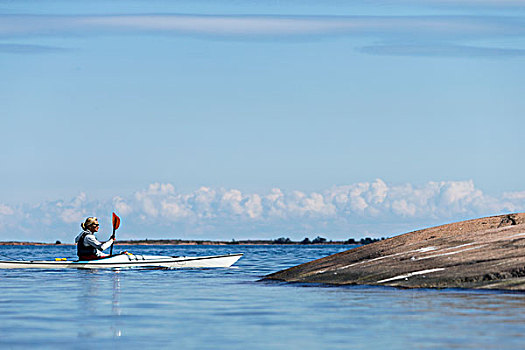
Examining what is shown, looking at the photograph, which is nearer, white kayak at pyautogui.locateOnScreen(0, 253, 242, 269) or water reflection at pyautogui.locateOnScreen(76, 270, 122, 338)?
water reflection at pyautogui.locateOnScreen(76, 270, 122, 338)

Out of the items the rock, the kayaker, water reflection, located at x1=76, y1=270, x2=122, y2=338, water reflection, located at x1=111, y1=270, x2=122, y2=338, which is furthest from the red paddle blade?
the rock

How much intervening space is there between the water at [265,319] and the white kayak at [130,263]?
1300cm

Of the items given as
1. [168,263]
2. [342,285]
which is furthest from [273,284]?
[168,263]

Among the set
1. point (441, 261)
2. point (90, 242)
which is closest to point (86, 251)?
point (90, 242)

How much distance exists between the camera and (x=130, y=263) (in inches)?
1340

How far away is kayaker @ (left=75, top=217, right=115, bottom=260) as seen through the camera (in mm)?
32812

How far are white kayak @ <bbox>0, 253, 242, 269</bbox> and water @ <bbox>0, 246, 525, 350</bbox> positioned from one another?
13003 millimetres

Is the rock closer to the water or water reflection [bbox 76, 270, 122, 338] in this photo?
the water

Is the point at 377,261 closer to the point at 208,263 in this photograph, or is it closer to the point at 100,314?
the point at 100,314

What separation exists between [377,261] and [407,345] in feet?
34.4

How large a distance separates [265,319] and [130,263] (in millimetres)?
20984

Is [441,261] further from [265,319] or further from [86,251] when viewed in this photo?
[86,251]

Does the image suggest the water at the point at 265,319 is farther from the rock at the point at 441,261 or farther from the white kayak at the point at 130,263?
the white kayak at the point at 130,263

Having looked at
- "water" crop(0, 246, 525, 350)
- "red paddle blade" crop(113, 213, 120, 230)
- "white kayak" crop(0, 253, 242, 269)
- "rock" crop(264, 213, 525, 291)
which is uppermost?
"red paddle blade" crop(113, 213, 120, 230)
